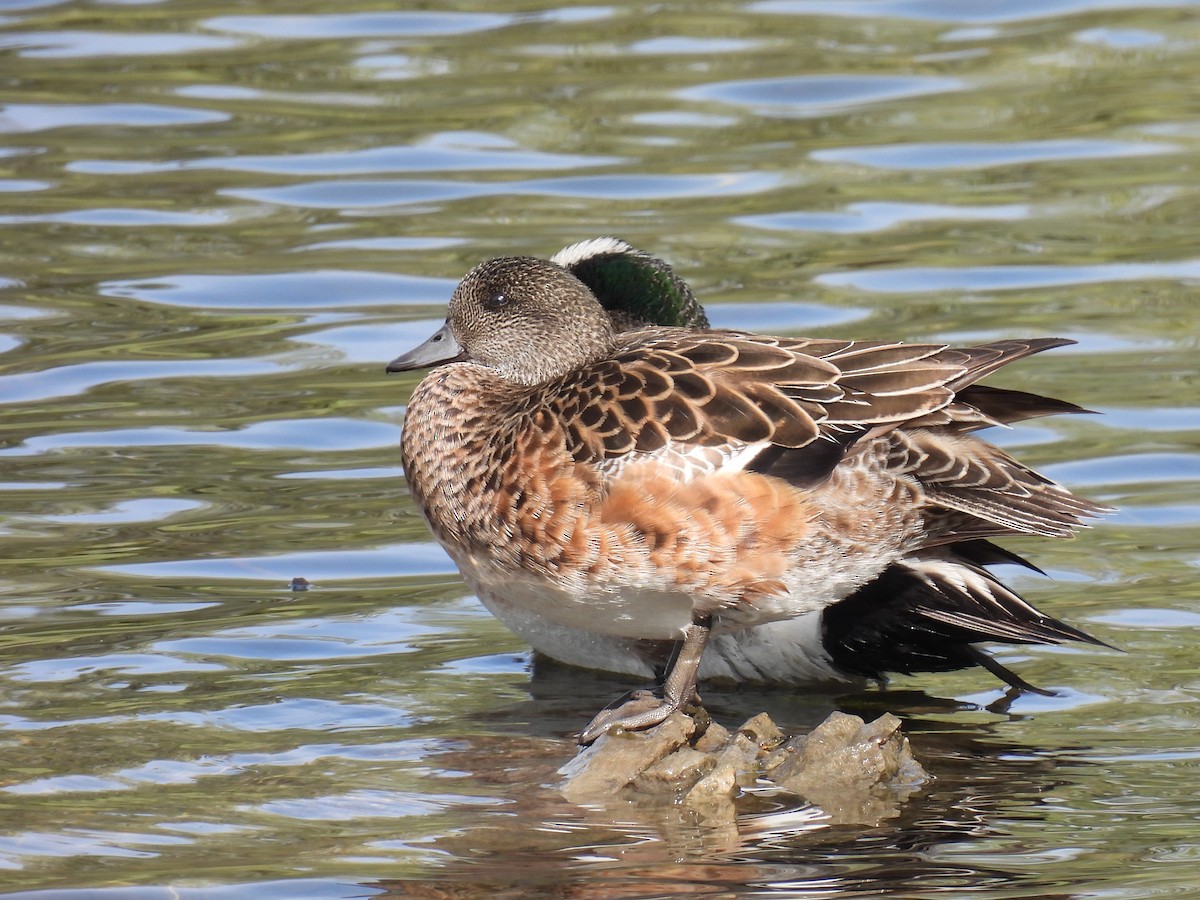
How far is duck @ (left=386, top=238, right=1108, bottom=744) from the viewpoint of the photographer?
482 cm

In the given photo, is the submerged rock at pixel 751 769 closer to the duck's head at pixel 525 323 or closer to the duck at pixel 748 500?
the duck at pixel 748 500

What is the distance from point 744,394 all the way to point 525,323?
957mm

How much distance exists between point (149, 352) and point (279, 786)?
4321 millimetres

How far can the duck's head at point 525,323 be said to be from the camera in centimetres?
567

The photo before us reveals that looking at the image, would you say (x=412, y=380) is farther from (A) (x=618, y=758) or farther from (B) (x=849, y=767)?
(B) (x=849, y=767)

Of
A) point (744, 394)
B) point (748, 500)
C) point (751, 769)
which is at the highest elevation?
point (744, 394)

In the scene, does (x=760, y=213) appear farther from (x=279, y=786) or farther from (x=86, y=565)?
(x=279, y=786)

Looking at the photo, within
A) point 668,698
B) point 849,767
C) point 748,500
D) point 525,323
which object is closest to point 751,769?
point 849,767

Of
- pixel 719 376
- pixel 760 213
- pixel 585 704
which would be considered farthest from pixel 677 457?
pixel 760 213

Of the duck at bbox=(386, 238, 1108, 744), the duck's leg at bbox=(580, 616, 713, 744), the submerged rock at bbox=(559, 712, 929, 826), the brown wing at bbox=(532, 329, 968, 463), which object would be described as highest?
the brown wing at bbox=(532, 329, 968, 463)

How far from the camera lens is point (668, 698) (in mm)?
4996

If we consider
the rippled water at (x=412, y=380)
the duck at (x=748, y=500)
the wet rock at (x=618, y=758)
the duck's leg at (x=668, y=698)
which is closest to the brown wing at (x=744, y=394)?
the duck at (x=748, y=500)

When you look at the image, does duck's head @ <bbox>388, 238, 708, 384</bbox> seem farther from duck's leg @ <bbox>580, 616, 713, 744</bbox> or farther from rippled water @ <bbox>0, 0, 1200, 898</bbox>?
duck's leg @ <bbox>580, 616, 713, 744</bbox>

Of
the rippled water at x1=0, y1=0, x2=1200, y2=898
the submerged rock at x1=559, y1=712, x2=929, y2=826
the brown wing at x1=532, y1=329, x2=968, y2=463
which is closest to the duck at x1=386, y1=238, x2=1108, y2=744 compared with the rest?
the brown wing at x1=532, y1=329, x2=968, y2=463
